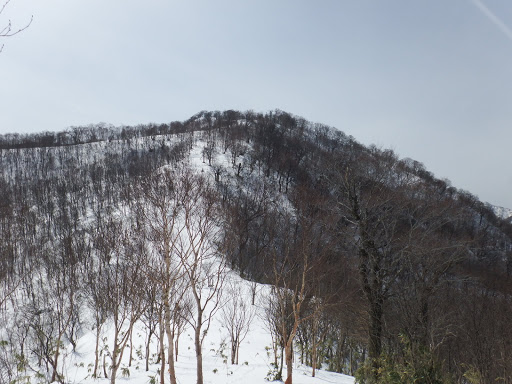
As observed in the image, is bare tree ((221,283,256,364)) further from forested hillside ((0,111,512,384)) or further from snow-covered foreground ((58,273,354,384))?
forested hillside ((0,111,512,384))

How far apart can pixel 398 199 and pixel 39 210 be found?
6983 centimetres

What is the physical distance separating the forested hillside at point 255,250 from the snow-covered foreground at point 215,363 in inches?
35.0

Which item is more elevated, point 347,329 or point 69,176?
point 69,176

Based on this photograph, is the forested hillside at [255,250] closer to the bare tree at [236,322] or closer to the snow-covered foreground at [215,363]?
the snow-covered foreground at [215,363]

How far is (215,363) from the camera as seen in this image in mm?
17953

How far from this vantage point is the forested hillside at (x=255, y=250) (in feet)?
37.8

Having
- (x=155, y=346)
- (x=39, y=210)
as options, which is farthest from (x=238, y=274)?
(x=39, y=210)

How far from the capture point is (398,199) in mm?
12422

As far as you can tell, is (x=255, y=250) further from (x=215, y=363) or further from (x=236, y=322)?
(x=215, y=363)

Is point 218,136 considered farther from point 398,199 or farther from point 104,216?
point 398,199

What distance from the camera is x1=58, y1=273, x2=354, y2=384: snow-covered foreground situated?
49.6 feet

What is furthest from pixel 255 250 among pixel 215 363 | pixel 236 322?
pixel 215 363

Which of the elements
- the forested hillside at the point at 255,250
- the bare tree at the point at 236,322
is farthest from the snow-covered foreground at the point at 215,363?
the forested hillside at the point at 255,250

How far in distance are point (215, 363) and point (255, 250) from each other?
78.5 feet
